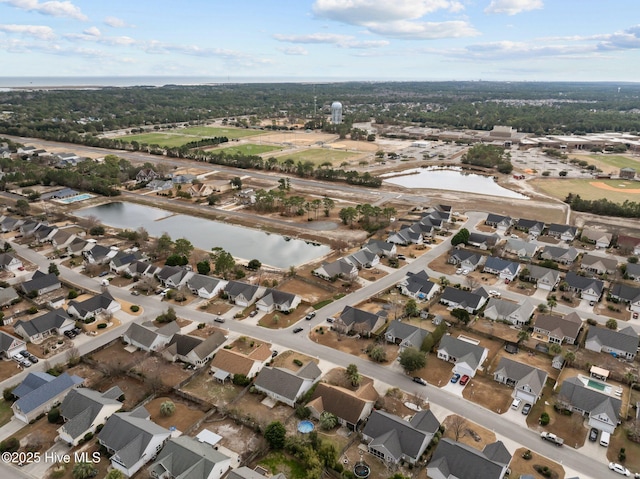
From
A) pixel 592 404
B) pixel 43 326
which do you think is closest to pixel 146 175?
pixel 43 326

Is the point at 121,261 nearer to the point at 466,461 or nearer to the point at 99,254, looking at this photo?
the point at 99,254

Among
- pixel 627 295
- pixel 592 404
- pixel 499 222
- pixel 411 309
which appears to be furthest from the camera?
pixel 499 222

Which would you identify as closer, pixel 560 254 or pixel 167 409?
pixel 167 409

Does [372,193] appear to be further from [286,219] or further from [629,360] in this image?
[629,360]

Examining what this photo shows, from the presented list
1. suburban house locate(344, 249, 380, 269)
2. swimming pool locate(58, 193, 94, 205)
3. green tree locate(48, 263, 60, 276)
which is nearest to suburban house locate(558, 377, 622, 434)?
suburban house locate(344, 249, 380, 269)

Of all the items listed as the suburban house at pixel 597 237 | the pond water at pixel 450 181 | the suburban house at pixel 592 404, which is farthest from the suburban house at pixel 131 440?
the pond water at pixel 450 181

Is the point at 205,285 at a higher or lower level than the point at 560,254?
lower
